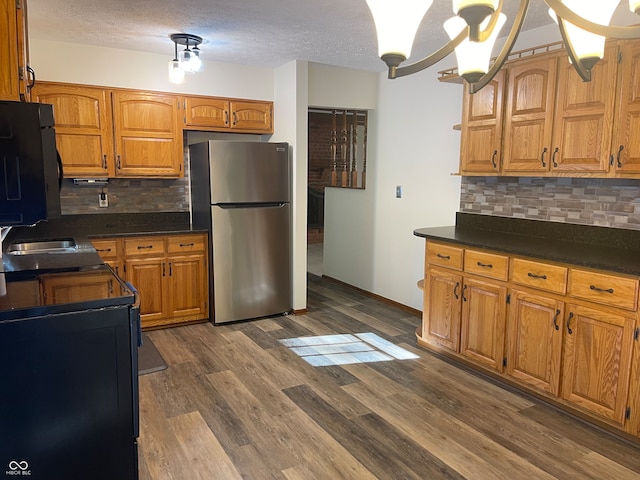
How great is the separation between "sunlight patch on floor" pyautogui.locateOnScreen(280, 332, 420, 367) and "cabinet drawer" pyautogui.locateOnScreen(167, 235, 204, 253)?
1083 millimetres

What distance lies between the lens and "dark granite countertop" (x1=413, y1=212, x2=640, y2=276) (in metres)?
2.54

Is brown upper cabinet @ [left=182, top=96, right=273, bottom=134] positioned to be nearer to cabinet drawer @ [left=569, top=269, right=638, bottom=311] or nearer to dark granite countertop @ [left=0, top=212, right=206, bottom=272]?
dark granite countertop @ [left=0, top=212, right=206, bottom=272]

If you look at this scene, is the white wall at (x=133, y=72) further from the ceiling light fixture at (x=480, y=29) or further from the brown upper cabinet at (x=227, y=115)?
the ceiling light fixture at (x=480, y=29)

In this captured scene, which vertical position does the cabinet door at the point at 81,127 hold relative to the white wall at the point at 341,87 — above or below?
below

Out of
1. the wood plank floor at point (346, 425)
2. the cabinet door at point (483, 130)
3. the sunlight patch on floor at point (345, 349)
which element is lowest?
the wood plank floor at point (346, 425)

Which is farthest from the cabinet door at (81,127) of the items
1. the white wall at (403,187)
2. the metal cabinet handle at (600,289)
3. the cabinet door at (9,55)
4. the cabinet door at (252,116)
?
the metal cabinet handle at (600,289)

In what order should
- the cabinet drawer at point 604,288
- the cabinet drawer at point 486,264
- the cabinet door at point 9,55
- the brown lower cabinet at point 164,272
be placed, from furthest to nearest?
the brown lower cabinet at point 164,272
the cabinet drawer at point 486,264
the cabinet drawer at point 604,288
the cabinet door at point 9,55

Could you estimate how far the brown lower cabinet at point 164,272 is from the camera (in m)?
3.77

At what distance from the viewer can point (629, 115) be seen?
251 centimetres

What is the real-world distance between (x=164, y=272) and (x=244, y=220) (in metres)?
0.78

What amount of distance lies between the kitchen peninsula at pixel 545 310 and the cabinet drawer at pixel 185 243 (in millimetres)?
1866

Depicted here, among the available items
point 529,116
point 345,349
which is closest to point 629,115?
point 529,116

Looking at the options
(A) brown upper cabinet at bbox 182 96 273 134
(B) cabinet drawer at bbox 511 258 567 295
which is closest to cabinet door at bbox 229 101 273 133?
(A) brown upper cabinet at bbox 182 96 273 134

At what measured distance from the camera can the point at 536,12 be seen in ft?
9.37
